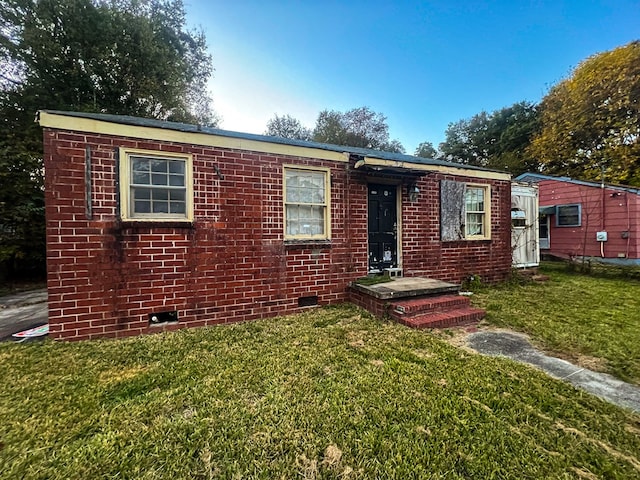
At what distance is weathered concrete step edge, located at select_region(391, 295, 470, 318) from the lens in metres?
4.13

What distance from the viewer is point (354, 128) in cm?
2316

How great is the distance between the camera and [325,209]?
16.9 ft

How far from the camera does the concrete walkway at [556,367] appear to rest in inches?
88.2

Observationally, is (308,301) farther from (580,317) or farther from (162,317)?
(580,317)

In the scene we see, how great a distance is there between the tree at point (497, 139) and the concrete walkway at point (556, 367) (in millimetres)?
20573

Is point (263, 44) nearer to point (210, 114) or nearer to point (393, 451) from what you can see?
point (210, 114)

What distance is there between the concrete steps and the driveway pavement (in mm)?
5717

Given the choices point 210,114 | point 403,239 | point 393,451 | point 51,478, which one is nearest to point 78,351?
point 51,478

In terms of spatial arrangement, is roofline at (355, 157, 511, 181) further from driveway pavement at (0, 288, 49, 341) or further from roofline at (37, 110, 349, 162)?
driveway pavement at (0, 288, 49, 341)

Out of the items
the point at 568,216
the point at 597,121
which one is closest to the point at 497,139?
the point at 597,121

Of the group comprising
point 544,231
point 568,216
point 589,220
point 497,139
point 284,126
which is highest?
point 284,126

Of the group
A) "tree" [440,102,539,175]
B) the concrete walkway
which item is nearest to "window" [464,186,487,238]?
the concrete walkway

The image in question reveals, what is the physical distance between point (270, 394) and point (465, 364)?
6.55 feet

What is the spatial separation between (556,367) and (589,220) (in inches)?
450
